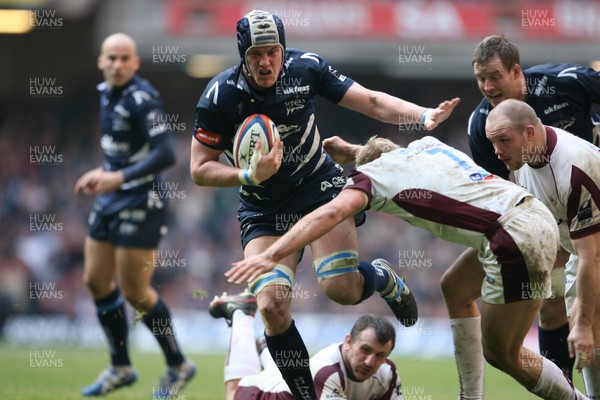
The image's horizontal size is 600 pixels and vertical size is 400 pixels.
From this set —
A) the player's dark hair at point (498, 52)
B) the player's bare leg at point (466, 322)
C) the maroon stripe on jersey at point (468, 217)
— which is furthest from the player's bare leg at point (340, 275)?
the player's dark hair at point (498, 52)

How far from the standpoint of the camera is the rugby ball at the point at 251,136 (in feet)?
19.4

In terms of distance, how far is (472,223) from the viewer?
214 inches

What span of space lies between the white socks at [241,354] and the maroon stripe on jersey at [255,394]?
0.22 meters

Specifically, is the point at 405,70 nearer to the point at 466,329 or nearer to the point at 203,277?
the point at 203,277

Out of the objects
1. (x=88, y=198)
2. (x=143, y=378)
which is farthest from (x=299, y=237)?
(x=88, y=198)

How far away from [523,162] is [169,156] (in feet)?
13.5

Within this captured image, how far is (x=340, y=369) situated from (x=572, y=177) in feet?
6.78

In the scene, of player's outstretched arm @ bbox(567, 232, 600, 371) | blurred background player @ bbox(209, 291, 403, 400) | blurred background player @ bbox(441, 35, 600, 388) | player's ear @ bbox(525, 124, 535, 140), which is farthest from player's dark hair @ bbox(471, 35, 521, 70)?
blurred background player @ bbox(209, 291, 403, 400)

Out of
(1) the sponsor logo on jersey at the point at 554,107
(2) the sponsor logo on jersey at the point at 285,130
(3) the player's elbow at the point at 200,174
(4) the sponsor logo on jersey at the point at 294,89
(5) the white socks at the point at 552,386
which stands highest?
(4) the sponsor logo on jersey at the point at 294,89

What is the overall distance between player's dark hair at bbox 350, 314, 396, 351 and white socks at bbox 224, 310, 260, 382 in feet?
2.81

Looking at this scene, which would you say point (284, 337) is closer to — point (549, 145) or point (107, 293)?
point (549, 145)

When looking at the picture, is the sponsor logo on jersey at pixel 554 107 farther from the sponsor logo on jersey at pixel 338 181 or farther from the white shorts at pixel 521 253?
the sponsor logo on jersey at pixel 338 181

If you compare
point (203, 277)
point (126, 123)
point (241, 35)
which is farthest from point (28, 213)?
point (241, 35)

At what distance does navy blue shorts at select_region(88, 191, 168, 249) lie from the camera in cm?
879
